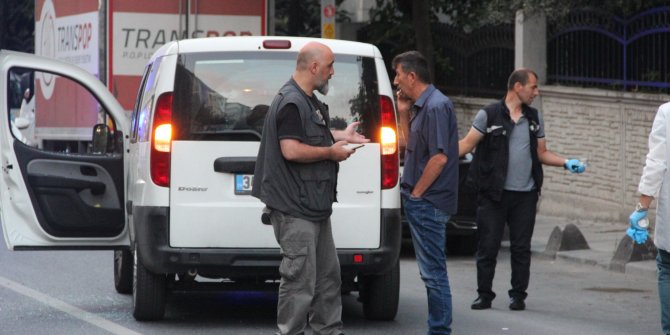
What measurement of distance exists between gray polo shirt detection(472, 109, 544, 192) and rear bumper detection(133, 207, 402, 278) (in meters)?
1.45

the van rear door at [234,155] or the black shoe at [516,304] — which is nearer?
the van rear door at [234,155]

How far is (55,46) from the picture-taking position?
71.5ft

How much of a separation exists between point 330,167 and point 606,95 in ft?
34.9

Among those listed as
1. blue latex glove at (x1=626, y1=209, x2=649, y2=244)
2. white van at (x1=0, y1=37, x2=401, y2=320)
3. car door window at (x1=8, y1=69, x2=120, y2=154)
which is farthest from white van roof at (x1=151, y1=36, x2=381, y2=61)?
car door window at (x1=8, y1=69, x2=120, y2=154)

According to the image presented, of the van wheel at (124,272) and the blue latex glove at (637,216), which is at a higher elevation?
the blue latex glove at (637,216)

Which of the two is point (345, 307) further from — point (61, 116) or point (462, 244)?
point (61, 116)

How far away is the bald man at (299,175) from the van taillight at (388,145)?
1.38 metres

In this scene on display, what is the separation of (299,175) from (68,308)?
10.6 feet

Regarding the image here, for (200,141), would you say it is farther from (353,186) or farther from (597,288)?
(597,288)

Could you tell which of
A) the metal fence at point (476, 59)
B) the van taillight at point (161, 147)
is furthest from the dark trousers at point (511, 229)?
the metal fence at point (476, 59)

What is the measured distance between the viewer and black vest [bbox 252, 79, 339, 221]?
7.82 meters

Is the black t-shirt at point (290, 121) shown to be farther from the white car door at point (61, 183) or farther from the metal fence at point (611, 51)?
the metal fence at point (611, 51)

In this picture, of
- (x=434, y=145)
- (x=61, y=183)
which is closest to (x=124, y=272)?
(x=61, y=183)

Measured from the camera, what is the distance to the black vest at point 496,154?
34.0 feet
